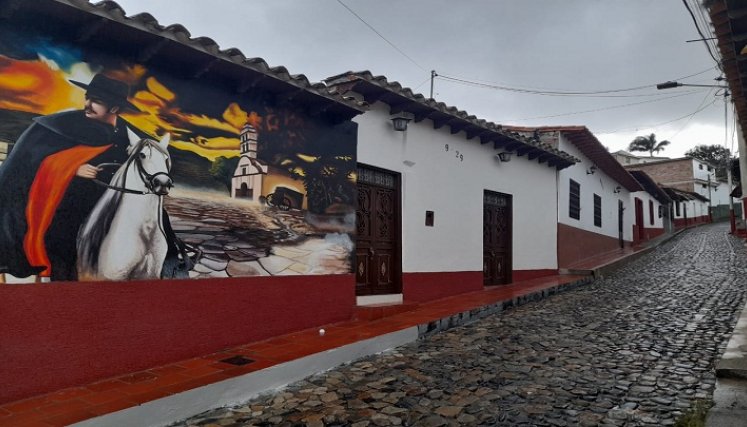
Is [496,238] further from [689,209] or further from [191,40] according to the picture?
[689,209]

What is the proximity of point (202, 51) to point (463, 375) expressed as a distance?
148 inches

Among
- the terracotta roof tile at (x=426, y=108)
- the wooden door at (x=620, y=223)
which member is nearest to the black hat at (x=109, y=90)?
the terracotta roof tile at (x=426, y=108)

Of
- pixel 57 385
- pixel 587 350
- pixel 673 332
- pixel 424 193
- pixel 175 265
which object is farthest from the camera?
pixel 424 193

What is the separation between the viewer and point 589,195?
50.8ft

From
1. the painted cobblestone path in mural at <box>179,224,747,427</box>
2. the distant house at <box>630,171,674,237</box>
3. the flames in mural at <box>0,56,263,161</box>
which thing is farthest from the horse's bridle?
the distant house at <box>630,171,674,237</box>

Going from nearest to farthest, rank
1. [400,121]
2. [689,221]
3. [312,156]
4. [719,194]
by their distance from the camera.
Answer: [312,156] < [400,121] < [689,221] < [719,194]

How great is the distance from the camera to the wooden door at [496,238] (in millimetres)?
10023

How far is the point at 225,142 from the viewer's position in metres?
5.02

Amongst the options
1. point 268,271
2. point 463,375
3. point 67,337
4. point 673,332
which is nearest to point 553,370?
point 463,375

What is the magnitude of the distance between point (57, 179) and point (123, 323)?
4.11 ft

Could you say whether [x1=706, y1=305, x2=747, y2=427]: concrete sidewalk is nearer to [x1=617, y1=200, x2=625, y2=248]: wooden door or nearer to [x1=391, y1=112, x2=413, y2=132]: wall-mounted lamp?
[x1=391, y1=112, x2=413, y2=132]: wall-mounted lamp

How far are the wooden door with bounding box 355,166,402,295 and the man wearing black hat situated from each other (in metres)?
3.54

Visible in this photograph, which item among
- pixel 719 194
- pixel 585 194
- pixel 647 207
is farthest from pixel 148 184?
pixel 719 194

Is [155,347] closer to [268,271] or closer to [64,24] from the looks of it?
[268,271]
